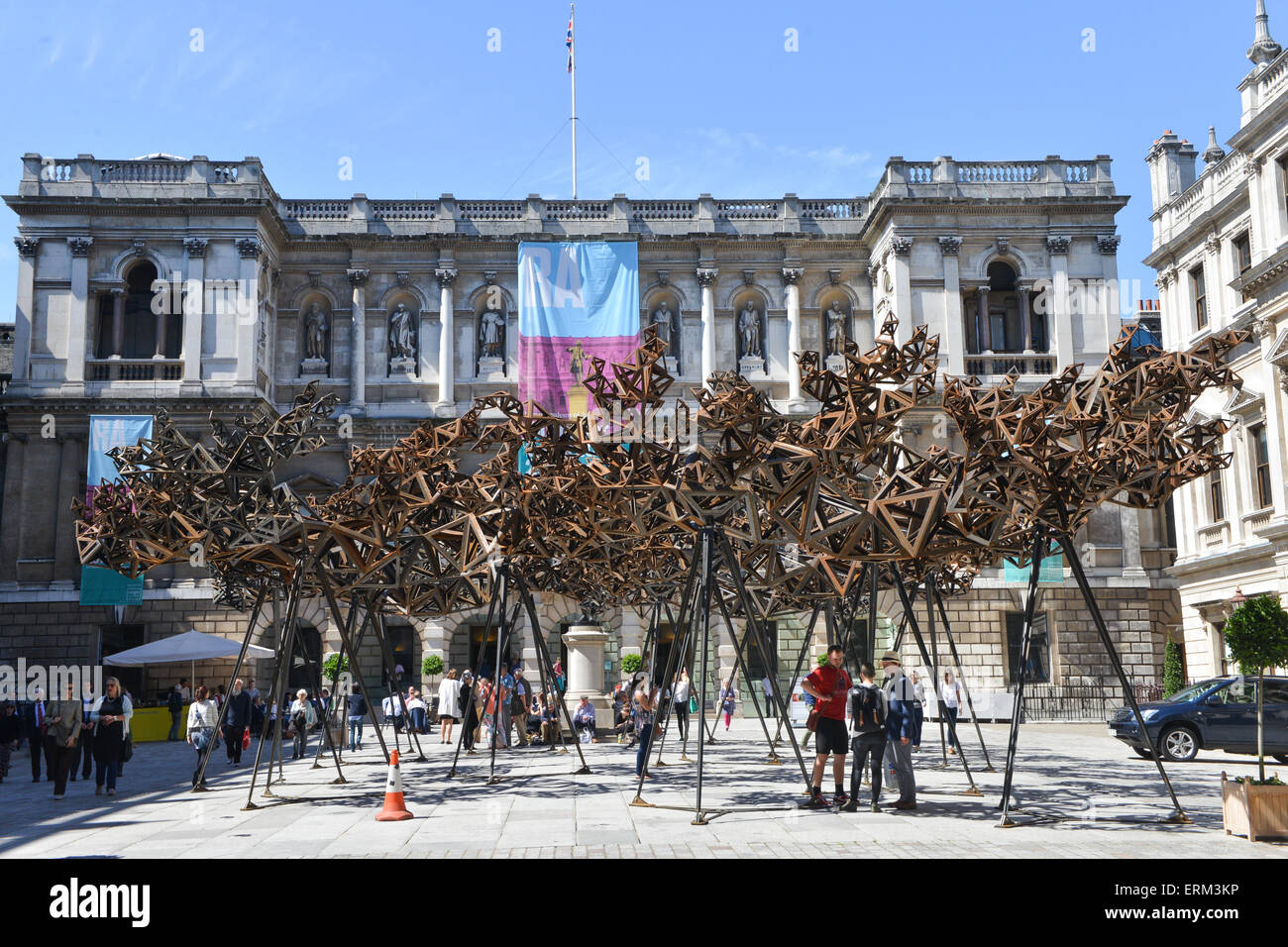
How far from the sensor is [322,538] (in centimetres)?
1609

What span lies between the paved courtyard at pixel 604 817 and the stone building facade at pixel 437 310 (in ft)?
72.5

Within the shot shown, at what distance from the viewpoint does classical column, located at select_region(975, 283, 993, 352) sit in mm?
45938

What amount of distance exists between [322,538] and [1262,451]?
29.3 m

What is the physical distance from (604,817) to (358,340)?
1409 inches

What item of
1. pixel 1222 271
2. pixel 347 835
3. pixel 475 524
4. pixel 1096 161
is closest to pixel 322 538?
pixel 475 524

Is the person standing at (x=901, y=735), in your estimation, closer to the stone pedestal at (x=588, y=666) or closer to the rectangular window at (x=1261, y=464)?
the stone pedestal at (x=588, y=666)

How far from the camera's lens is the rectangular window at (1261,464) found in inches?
1339

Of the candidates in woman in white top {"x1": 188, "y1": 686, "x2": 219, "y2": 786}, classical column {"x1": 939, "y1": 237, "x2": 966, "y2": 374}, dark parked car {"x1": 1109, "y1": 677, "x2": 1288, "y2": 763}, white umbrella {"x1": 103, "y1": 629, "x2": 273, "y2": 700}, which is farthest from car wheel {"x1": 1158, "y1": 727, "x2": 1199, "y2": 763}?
classical column {"x1": 939, "y1": 237, "x2": 966, "y2": 374}

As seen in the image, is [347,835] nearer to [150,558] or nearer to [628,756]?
[150,558]

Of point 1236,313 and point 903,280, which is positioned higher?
point 903,280

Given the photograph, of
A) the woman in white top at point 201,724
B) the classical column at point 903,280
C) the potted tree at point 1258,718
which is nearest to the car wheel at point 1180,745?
the potted tree at point 1258,718

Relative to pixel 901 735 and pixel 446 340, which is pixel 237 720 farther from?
pixel 446 340

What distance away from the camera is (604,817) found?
14.0m

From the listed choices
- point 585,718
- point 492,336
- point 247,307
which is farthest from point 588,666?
Result: point 247,307
